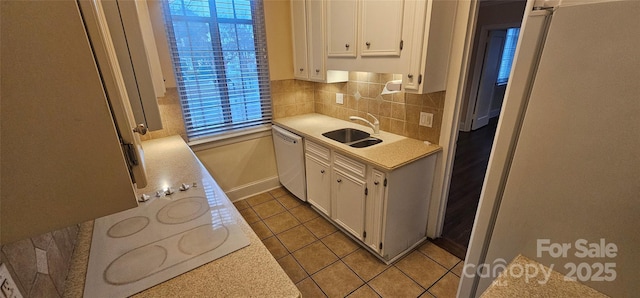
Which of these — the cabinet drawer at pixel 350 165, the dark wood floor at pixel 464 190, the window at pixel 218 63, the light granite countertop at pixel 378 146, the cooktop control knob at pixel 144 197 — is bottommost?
the dark wood floor at pixel 464 190

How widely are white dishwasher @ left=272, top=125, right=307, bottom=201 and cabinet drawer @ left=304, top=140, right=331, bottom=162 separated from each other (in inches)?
4.0

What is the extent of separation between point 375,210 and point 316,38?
5.43 feet

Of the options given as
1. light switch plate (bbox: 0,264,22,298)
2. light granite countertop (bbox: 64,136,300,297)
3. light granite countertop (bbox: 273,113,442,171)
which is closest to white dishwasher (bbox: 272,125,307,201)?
light granite countertop (bbox: 273,113,442,171)

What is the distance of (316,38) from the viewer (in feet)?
8.14

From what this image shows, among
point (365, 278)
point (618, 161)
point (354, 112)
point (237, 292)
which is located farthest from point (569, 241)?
point (354, 112)

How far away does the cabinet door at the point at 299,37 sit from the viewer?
8.42 feet

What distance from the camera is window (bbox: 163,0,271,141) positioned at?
7.72 ft

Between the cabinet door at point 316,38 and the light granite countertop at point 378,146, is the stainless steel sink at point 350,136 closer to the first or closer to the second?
the light granite countertop at point 378,146

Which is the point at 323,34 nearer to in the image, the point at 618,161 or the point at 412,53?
the point at 412,53

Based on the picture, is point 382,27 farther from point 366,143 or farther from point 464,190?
point 464,190

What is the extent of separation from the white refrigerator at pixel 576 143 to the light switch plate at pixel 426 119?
1.15 m

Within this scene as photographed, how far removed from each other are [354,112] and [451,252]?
60.7 inches

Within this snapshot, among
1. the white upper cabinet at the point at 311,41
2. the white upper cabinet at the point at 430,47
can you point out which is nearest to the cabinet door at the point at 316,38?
the white upper cabinet at the point at 311,41

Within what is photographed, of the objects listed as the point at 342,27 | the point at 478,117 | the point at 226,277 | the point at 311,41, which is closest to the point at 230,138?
the point at 311,41
